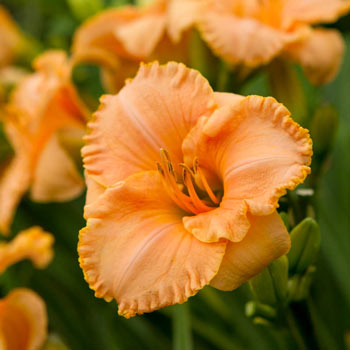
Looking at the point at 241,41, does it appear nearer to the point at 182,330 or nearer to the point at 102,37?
the point at 102,37

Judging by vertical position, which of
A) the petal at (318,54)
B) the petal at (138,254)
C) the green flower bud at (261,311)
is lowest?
the green flower bud at (261,311)

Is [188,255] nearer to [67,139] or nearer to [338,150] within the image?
[67,139]

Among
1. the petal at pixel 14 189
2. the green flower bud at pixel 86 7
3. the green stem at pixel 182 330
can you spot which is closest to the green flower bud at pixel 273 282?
the green stem at pixel 182 330

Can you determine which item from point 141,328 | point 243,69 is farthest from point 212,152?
point 141,328

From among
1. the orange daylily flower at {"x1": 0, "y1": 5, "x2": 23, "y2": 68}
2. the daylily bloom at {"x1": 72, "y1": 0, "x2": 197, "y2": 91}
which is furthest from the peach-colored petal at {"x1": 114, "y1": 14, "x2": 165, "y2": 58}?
the orange daylily flower at {"x1": 0, "y1": 5, "x2": 23, "y2": 68}

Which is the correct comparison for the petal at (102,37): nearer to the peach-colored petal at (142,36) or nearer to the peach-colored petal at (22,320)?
the peach-colored petal at (142,36)

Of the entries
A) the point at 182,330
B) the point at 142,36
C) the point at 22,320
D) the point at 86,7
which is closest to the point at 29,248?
the point at 22,320

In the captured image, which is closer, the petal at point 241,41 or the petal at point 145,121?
the petal at point 145,121
